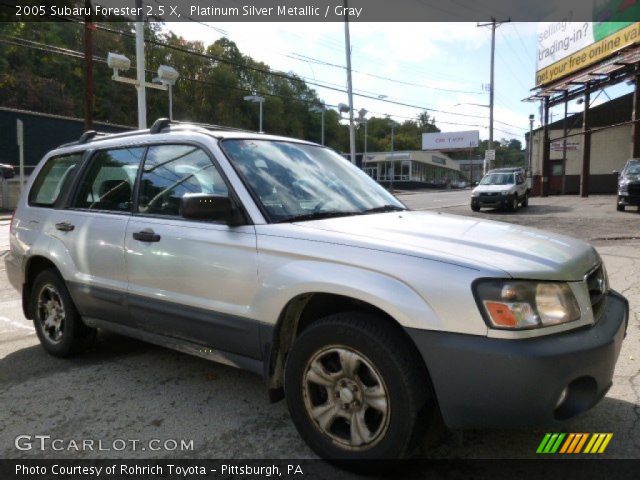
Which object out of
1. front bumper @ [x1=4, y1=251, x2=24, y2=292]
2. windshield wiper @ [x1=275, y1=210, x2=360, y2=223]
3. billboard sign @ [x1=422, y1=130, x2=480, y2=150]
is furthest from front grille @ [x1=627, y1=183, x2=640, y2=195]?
billboard sign @ [x1=422, y1=130, x2=480, y2=150]

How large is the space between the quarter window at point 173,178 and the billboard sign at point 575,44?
72.1ft

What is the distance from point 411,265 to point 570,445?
Answer: 56.1 inches

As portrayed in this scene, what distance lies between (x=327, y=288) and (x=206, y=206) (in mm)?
806

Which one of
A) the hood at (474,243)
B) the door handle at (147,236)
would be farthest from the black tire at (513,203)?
the door handle at (147,236)

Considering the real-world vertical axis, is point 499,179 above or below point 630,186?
above

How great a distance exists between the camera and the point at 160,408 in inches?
131

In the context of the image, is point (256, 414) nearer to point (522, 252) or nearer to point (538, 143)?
point (522, 252)

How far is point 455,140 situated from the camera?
320 feet

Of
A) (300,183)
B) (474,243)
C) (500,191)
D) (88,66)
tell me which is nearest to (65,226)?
(300,183)

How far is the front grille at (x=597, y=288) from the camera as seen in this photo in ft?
8.49

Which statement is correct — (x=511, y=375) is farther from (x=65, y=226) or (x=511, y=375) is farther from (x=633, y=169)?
(x=633, y=169)

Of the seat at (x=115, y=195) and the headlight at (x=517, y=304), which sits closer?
the headlight at (x=517, y=304)

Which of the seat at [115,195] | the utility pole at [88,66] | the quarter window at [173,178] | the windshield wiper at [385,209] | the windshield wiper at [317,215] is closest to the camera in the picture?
the windshield wiper at [317,215]

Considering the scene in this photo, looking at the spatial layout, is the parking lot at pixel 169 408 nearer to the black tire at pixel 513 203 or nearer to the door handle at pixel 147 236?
the door handle at pixel 147 236
